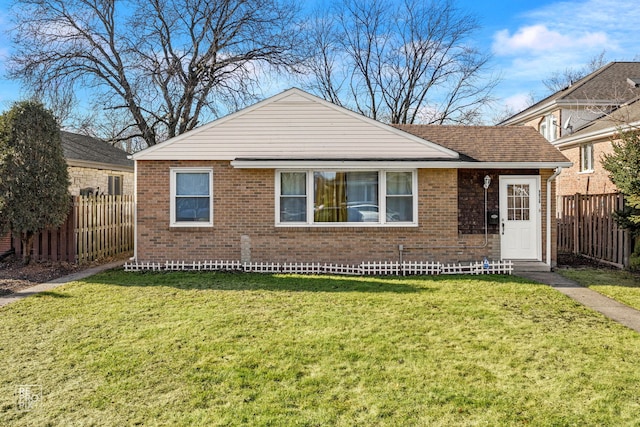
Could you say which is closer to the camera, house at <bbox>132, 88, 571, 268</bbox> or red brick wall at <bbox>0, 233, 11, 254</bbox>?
house at <bbox>132, 88, 571, 268</bbox>

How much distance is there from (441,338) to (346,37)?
102 feet

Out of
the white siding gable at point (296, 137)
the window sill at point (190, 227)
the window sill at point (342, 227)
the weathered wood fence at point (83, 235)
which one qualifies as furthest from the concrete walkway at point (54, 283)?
the window sill at point (342, 227)

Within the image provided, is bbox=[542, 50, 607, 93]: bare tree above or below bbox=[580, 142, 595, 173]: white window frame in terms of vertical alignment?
above

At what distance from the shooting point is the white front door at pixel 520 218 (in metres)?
12.2

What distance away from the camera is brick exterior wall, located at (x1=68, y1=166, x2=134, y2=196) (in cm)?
1681

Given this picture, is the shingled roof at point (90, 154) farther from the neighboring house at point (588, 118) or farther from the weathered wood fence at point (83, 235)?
the neighboring house at point (588, 118)

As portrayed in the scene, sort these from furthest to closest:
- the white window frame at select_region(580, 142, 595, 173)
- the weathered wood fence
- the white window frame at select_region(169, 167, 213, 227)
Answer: the white window frame at select_region(580, 142, 595, 173) → the weathered wood fence → the white window frame at select_region(169, 167, 213, 227)

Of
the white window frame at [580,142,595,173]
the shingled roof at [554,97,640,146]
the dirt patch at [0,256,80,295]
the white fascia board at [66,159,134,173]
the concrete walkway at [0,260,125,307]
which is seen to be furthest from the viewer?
the white window frame at [580,142,595,173]

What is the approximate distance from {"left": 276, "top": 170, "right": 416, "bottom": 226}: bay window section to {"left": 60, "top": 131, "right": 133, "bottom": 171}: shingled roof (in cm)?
887

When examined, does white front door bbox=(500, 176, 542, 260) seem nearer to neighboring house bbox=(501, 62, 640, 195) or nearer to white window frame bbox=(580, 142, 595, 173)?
neighboring house bbox=(501, 62, 640, 195)

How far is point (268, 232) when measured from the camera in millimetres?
12102

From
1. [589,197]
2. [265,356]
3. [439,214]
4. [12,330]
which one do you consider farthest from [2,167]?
[589,197]

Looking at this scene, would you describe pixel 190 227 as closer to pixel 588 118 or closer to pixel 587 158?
pixel 587 158

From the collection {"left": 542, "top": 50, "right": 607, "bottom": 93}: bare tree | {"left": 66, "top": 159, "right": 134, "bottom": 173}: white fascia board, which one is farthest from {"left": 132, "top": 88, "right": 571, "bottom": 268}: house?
{"left": 542, "top": 50, "right": 607, "bottom": 93}: bare tree
